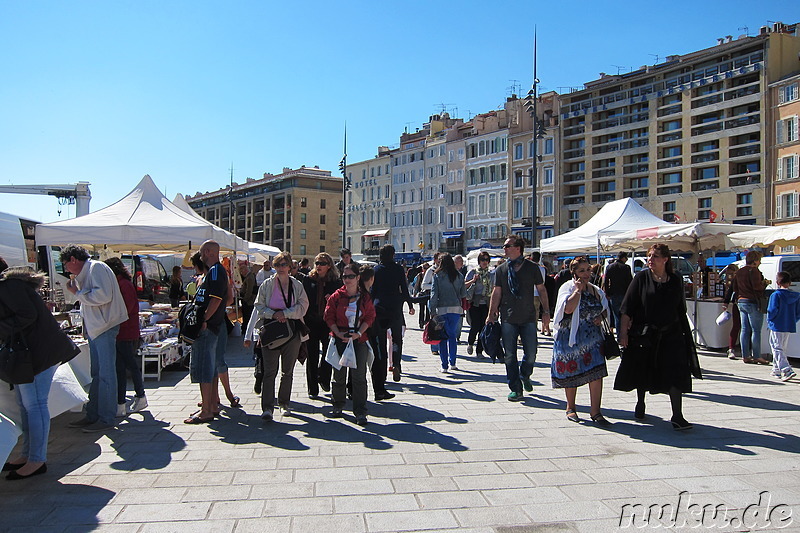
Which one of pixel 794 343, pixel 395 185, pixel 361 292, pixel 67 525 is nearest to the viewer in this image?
pixel 67 525

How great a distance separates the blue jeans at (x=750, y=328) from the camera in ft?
32.7

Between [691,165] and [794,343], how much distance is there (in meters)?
44.6

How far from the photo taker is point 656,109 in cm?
5231

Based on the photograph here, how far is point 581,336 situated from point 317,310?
2.96 meters

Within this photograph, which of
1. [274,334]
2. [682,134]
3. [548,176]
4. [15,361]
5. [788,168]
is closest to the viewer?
[15,361]

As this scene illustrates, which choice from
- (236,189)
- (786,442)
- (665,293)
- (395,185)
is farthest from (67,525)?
(236,189)

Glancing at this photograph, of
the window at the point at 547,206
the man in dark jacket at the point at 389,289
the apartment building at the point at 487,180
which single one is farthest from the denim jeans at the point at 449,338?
the window at the point at 547,206

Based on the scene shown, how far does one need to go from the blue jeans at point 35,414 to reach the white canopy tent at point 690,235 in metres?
10.4

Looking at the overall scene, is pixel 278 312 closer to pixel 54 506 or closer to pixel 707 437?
pixel 54 506

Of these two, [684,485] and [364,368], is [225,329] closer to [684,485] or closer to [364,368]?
[364,368]

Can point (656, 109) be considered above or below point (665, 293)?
above

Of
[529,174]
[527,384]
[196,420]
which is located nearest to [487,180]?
[529,174]

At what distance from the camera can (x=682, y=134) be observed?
5091 cm

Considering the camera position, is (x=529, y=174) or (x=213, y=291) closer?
(x=213, y=291)
